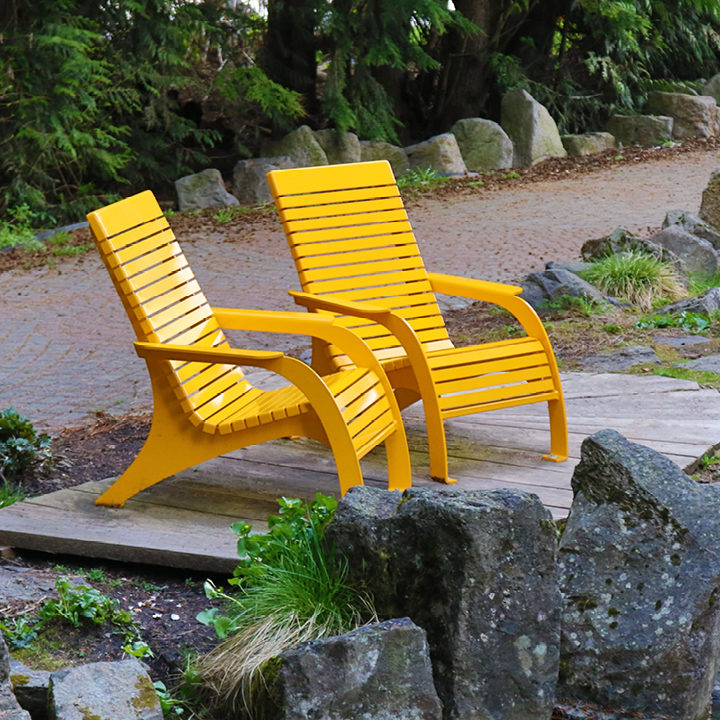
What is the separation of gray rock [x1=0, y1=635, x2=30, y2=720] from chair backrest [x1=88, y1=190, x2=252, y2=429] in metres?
1.65

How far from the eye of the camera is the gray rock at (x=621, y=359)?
6230 mm

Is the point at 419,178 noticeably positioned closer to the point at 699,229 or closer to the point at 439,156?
the point at 439,156

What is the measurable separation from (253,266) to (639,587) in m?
8.04

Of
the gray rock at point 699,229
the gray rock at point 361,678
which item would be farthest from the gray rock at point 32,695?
the gray rock at point 699,229

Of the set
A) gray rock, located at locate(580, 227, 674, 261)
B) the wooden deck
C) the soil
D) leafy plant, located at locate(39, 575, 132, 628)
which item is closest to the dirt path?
gray rock, located at locate(580, 227, 674, 261)

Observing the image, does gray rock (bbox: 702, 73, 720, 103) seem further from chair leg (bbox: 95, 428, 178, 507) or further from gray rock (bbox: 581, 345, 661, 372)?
chair leg (bbox: 95, 428, 178, 507)

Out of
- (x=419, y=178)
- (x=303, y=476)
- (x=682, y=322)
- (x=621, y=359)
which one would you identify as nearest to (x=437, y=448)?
(x=303, y=476)

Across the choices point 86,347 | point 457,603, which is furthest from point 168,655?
point 86,347

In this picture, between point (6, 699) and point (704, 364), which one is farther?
Result: point (704, 364)

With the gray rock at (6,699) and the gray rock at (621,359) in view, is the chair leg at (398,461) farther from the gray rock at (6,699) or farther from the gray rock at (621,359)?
the gray rock at (621,359)

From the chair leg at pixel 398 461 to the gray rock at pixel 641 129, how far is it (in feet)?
48.4

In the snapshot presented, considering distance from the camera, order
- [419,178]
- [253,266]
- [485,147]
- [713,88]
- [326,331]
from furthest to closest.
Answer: [713,88] → [485,147] → [419,178] → [253,266] → [326,331]

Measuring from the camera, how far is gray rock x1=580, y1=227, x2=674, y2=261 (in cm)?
858

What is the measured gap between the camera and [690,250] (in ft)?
29.5
